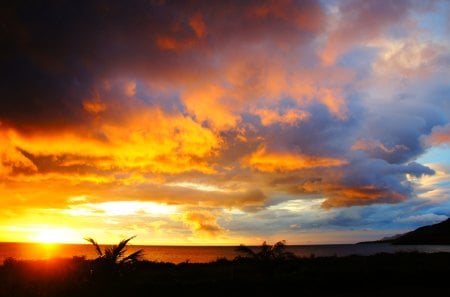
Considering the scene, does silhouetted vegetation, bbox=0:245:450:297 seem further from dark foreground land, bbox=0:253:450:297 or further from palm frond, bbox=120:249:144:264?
palm frond, bbox=120:249:144:264

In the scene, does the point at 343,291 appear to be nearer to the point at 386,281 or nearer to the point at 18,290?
the point at 386,281

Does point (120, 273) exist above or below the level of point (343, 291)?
above

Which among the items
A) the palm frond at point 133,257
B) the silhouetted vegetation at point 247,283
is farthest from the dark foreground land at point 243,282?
the palm frond at point 133,257

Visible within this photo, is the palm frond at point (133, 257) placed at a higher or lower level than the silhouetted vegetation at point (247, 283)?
higher

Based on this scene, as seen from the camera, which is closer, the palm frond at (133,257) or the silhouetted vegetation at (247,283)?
the silhouetted vegetation at (247,283)

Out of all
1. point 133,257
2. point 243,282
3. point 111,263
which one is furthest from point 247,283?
point 111,263

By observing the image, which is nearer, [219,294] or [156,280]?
[219,294]

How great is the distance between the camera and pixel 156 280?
21.1 m

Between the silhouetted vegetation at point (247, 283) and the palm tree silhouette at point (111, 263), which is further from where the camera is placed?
the palm tree silhouette at point (111, 263)

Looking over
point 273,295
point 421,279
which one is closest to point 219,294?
point 273,295

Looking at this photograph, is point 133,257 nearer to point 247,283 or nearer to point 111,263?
point 111,263

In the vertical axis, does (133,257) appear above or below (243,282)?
above

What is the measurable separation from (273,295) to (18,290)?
35.0 feet

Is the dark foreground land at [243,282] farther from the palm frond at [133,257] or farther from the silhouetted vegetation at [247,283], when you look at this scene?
the palm frond at [133,257]
